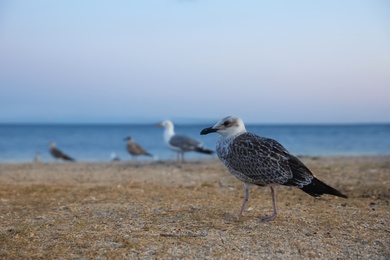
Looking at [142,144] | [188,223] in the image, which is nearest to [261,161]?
[188,223]

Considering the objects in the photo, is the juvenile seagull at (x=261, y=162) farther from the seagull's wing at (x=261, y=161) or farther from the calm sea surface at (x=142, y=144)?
the calm sea surface at (x=142, y=144)

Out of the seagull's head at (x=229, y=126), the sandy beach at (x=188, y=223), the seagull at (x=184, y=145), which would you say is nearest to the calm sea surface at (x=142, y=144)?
the seagull at (x=184, y=145)

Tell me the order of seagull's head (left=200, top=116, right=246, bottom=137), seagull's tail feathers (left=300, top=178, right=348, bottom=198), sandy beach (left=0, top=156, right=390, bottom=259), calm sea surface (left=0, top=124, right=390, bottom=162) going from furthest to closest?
A: calm sea surface (left=0, top=124, right=390, bottom=162), seagull's head (left=200, top=116, right=246, bottom=137), seagull's tail feathers (left=300, top=178, right=348, bottom=198), sandy beach (left=0, top=156, right=390, bottom=259)

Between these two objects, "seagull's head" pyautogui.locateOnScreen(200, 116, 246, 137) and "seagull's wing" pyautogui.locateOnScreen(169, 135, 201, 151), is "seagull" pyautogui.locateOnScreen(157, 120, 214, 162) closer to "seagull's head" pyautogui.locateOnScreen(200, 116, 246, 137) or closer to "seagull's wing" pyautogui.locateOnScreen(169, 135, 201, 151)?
"seagull's wing" pyautogui.locateOnScreen(169, 135, 201, 151)

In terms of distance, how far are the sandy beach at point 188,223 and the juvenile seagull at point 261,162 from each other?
471 mm

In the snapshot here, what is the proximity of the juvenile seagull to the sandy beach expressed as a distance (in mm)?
471

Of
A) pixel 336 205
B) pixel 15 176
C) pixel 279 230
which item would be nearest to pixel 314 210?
pixel 336 205

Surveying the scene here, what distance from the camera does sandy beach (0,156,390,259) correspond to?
493 centimetres

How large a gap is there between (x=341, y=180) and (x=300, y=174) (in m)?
5.22

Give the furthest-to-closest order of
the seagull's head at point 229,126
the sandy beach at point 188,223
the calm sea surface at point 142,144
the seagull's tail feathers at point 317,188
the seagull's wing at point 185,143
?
1. the calm sea surface at point 142,144
2. the seagull's wing at point 185,143
3. the seagull's head at point 229,126
4. the seagull's tail feathers at point 317,188
5. the sandy beach at point 188,223

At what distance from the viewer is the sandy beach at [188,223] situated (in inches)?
194

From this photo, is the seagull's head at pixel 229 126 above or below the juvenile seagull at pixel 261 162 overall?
above

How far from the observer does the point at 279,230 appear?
5.70m

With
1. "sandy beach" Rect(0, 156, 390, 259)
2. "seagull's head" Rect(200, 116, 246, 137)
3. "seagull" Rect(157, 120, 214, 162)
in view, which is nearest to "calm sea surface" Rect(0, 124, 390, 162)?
"seagull" Rect(157, 120, 214, 162)
